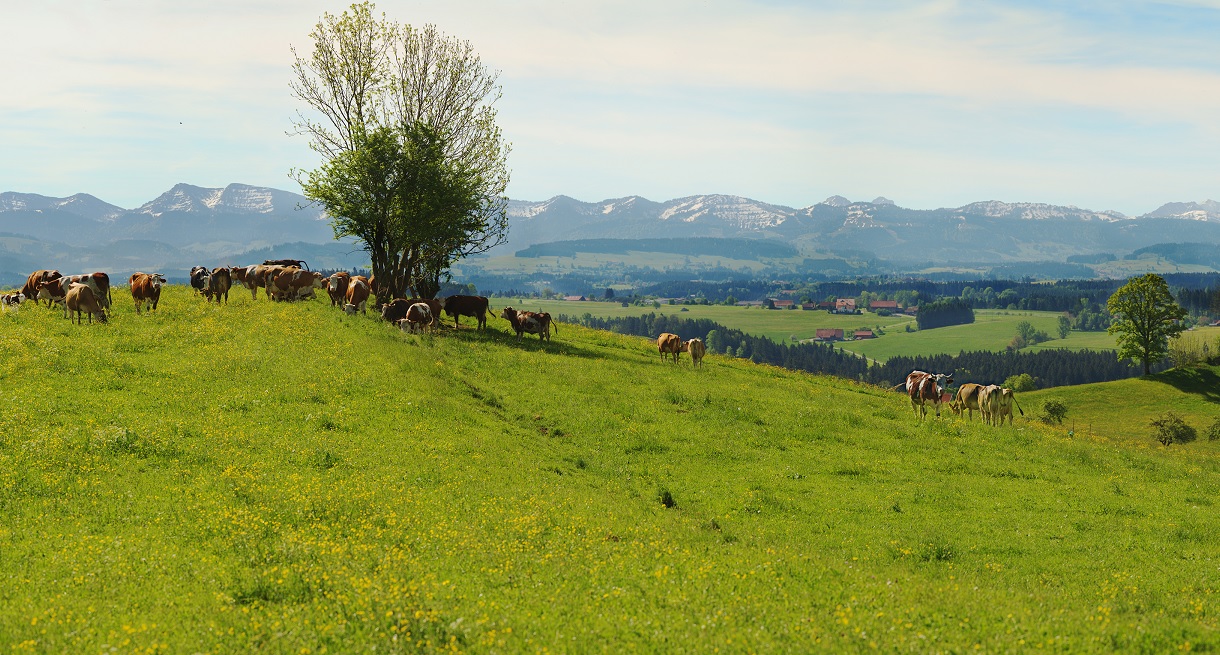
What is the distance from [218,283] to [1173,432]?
86577 millimetres

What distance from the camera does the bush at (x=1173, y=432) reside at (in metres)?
75.4

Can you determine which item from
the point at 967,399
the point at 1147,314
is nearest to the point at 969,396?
the point at 967,399

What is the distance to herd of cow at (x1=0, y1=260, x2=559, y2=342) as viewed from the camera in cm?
3525

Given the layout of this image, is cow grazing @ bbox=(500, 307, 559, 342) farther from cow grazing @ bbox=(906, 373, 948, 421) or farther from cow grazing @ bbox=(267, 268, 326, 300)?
cow grazing @ bbox=(906, 373, 948, 421)

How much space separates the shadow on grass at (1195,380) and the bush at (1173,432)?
15.4 metres

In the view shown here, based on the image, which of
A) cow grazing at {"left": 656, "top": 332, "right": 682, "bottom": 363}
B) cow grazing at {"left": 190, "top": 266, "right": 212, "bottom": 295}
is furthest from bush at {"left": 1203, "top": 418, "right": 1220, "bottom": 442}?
cow grazing at {"left": 190, "top": 266, "right": 212, "bottom": 295}

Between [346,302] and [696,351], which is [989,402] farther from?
[346,302]

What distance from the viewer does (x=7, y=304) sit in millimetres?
38906

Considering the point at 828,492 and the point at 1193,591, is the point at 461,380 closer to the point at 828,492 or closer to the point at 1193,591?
the point at 828,492

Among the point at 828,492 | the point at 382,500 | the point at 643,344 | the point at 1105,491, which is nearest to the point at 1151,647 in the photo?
the point at 828,492

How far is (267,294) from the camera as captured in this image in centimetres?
4753

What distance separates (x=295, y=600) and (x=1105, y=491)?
2490cm

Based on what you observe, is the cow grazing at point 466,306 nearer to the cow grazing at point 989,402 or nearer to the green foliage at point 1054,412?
the cow grazing at point 989,402

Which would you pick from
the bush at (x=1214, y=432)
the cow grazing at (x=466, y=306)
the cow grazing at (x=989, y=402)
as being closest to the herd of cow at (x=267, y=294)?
the cow grazing at (x=466, y=306)
